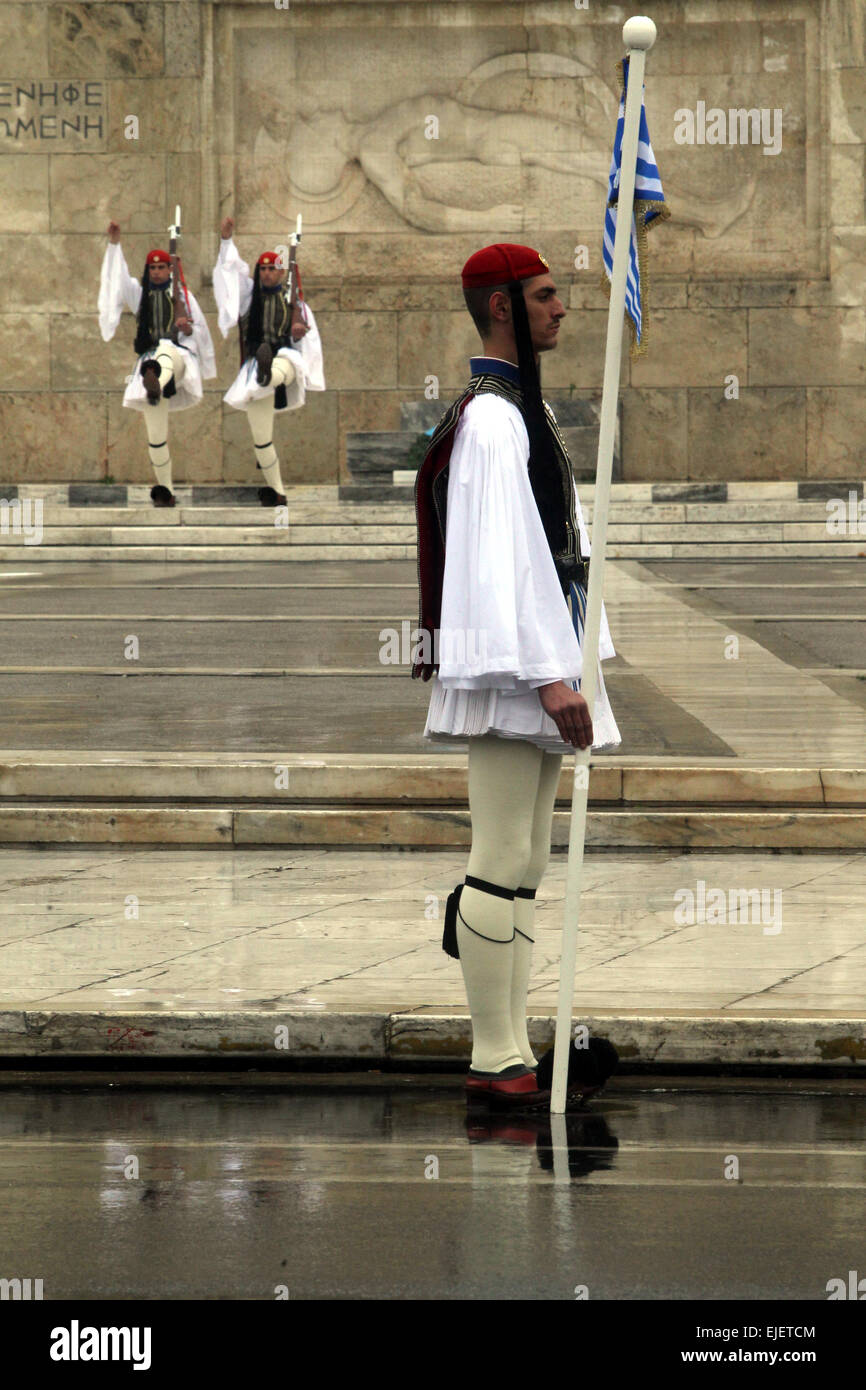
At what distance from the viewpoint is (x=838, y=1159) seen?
4641 millimetres

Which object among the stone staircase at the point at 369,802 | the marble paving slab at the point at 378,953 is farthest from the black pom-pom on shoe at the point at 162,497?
the marble paving slab at the point at 378,953

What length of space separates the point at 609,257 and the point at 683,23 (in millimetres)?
23801

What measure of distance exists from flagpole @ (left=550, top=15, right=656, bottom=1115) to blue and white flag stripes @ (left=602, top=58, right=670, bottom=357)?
44 mm

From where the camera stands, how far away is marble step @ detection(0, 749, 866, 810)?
8.90 m

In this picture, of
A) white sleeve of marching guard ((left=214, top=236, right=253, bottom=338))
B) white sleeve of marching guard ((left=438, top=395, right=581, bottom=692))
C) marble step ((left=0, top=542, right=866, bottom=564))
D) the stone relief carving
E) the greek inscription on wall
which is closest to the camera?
white sleeve of marching guard ((left=438, top=395, right=581, bottom=692))

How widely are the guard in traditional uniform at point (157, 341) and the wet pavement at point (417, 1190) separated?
18.6 m

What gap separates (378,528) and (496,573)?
57.0 ft

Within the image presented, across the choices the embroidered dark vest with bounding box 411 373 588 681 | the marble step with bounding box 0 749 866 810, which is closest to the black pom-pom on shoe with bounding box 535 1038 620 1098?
the embroidered dark vest with bounding box 411 373 588 681

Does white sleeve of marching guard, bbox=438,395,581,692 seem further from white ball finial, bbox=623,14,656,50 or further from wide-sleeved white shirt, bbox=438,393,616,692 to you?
white ball finial, bbox=623,14,656,50

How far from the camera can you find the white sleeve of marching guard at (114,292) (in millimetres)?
23547

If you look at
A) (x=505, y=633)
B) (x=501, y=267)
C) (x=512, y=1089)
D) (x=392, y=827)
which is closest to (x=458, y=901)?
(x=512, y=1089)

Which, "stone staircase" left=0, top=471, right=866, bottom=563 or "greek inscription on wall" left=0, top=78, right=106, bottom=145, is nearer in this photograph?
"stone staircase" left=0, top=471, right=866, bottom=563

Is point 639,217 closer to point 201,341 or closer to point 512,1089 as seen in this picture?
point 512,1089
